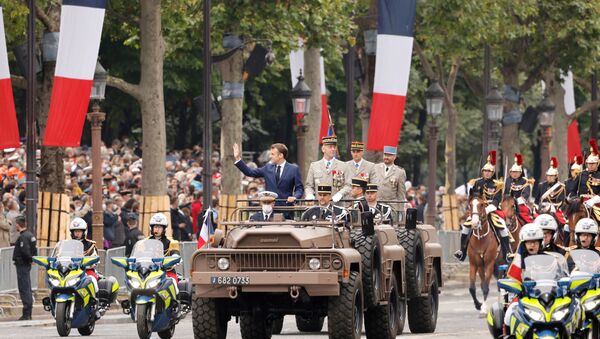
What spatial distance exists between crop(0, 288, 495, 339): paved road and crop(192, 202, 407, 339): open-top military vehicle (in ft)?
8.97

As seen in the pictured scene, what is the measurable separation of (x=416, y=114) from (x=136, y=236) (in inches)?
1705

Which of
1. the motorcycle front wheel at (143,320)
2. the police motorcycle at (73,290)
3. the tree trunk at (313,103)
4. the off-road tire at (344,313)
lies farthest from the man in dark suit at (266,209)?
the tree trunk at (313,103)

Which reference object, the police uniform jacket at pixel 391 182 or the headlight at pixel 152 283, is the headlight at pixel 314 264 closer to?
the headlight at pixel 152 283

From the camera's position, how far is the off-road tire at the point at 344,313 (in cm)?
2039

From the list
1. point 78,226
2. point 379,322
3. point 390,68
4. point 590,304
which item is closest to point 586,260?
point 590,304

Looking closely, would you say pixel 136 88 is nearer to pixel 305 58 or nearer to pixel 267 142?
pixel 305 58

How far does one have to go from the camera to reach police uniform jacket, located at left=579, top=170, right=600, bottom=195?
33.1m

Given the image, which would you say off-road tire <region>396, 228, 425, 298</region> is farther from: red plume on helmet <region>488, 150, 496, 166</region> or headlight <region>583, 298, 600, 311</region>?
red plume on helmet <region>488, 150, 496, 166</region>

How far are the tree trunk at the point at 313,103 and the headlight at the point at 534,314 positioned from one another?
26600 mm

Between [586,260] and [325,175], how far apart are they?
500 centimetres

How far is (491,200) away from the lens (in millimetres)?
32875

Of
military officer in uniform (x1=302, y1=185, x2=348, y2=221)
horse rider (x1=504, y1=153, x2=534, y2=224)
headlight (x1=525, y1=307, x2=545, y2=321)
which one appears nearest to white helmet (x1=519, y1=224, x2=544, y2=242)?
headlight (x1=525, y1=307, x2=545, y2=321)

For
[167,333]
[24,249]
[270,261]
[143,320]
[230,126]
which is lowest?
[167,333]

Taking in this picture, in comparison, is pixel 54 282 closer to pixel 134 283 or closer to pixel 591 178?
pixel 134 283
